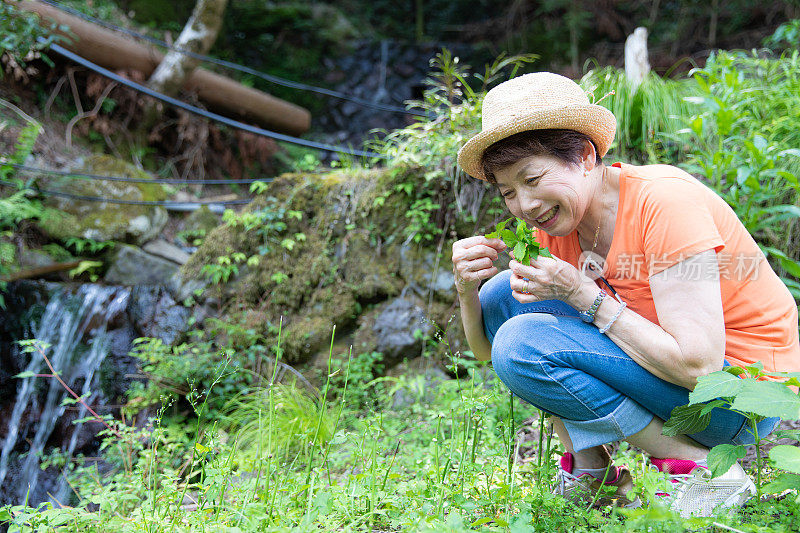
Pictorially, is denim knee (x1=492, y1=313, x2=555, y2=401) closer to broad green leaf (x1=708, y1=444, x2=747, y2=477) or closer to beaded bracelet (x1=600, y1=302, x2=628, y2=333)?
beaded bracelet (x1=600, y1=302, x2=628, y2=333)

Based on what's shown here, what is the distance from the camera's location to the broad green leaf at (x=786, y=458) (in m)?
1.10

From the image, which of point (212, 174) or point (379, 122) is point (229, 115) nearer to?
point (212, 174)

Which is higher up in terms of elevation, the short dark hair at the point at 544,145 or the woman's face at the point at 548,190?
the short dark hair at the point at 544,145

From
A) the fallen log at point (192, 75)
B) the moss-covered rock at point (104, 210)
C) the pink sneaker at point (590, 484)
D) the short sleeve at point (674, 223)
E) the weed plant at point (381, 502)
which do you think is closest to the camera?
the weed plant at point (381, 502)

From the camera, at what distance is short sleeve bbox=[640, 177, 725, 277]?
1.45 m

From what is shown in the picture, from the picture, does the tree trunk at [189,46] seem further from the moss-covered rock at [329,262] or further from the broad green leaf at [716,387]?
the broad green leaf at [716,387]

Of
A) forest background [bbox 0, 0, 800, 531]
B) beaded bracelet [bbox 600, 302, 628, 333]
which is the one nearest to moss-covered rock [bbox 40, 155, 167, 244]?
forest background [bbox 0, 0, 800, 531]

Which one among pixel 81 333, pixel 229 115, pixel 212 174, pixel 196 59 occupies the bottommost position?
pixel 81 333

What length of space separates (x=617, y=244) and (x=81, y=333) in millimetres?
3735

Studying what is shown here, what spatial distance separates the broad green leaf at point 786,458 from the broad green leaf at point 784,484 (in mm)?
144

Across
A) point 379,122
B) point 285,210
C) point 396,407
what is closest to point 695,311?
point 396,407

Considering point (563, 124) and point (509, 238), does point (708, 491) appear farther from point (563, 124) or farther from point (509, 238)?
point (563, 124)

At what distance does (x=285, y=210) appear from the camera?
12.4 ft

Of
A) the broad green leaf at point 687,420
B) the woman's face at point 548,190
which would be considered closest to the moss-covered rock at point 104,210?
the woman's face at point 548,190
